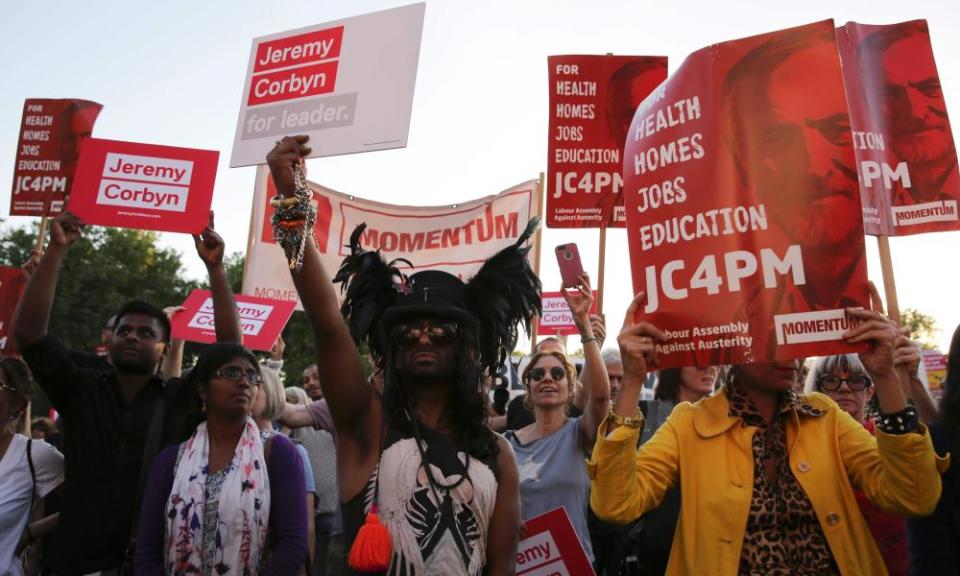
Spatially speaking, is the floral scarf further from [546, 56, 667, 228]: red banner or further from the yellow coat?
[546, 56, 667, 228]: red banner

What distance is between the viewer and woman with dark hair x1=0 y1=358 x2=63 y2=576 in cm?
387

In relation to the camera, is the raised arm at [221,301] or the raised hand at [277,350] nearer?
the raised arm at [221,301]

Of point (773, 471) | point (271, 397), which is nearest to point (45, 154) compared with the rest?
point (271, 397)

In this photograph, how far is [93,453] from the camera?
368cm

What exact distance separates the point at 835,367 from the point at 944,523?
1.33m

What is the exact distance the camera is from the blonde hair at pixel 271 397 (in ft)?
16.2

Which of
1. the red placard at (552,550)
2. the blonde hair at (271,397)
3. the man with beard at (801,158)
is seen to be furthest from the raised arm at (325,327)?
the blonde hair at (271,397)

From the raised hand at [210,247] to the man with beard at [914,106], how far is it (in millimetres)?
3820

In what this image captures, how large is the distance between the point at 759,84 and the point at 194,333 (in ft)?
16.3

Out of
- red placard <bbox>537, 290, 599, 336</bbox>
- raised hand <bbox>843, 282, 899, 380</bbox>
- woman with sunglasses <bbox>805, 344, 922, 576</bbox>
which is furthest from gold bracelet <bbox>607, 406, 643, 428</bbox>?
red placard <bbox>537, 290, 599, 336</bbox>

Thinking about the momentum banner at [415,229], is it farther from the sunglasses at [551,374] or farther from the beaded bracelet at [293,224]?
the beaded bracelet at [293,224]

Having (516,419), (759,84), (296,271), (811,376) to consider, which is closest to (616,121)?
(516,419)

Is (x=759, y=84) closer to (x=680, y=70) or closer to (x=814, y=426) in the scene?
(x=680, y=70)

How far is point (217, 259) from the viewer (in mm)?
4133
